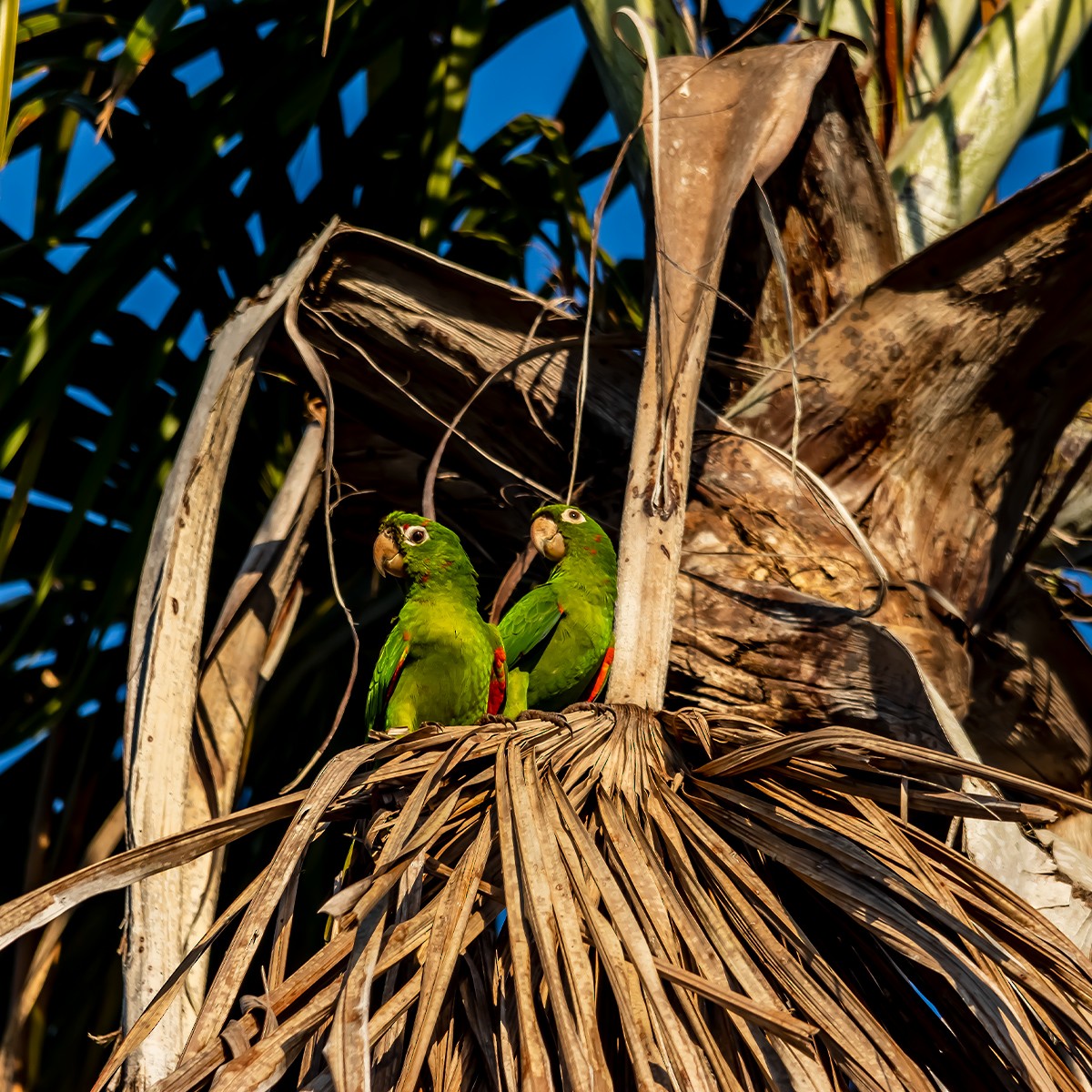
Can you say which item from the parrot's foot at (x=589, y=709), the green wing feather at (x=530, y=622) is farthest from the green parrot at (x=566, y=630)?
the parrot's foot at (x=589, y=709)

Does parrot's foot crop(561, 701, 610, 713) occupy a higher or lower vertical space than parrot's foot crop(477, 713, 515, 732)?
higher

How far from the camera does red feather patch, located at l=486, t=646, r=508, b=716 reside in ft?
9.33

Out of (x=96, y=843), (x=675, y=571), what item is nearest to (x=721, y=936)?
(x=675, y=571)

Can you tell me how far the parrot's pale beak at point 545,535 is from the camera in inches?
105

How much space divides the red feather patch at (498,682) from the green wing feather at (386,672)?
236 mm

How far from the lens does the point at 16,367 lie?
273 centimetres

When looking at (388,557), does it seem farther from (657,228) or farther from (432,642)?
(657,228)

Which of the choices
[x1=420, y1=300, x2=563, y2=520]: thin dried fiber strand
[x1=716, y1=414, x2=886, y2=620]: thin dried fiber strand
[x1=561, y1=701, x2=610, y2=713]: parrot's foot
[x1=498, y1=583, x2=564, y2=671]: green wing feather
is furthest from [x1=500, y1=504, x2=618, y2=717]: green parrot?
[x1=561, y1=701, x2=610, y2=713]: parrot's foot

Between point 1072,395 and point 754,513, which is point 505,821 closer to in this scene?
point 754,513

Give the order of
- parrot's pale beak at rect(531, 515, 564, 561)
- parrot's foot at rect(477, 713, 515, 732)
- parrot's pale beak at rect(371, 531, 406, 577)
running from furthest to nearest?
1. parrot's pale beak at rect(371, 531, 406, 577)
2. parrot's pale beak at rect(531, 515, 564, 561)
3. parrot's foot at rect(477, 713, 515, 732)

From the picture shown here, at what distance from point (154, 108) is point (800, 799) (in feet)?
8.52

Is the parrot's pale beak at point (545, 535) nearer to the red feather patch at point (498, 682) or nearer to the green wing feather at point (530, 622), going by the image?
the green wing feather at point (530, 622)

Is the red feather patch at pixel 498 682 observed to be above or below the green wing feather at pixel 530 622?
below

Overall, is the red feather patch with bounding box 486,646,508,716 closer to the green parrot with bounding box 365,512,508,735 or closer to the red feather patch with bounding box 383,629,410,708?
the green parrot with bounding box 365,512,508,735
